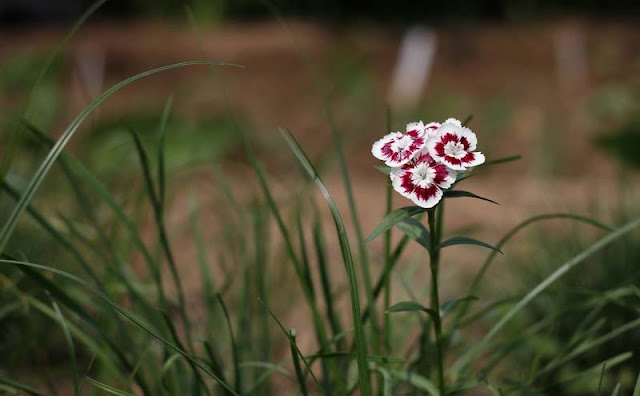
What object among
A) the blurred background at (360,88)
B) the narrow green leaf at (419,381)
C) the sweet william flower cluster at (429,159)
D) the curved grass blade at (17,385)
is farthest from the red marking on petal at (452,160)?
the blurred background at (360,88)

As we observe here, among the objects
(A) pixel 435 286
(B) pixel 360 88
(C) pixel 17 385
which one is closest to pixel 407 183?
(A) pixel 435 286

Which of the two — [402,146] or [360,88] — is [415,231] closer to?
[402,146]

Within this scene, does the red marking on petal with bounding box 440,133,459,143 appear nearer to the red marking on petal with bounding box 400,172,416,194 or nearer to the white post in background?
the red marking on petal with bounding box 400,172,416,194

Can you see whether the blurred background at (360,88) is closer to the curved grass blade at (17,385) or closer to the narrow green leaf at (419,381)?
the narrow green leaf at (419,381)

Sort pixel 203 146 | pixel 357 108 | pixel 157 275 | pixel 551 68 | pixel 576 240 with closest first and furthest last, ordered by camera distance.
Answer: pixel 157 275 → pixel 576 240 → pixel 203 146 → pixel 357 108 → pixel 551 68

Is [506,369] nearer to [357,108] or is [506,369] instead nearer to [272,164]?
[272,164]

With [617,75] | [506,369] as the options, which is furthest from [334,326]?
[617,75]

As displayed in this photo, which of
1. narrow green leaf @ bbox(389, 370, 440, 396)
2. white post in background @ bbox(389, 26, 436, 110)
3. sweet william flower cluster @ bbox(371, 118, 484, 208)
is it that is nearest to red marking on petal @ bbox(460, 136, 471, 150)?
sweet william flower cluster @ bbox(371, 118, 484, 208)
